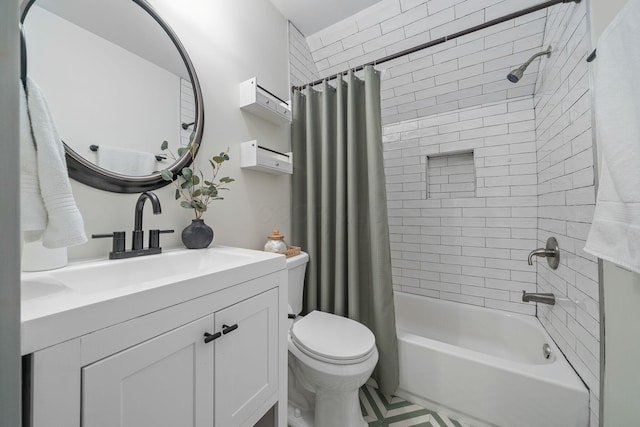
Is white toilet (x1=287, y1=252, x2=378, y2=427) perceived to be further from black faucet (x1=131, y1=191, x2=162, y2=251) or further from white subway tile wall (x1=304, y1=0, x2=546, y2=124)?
white subway tile wall (x1=304, y1=0, x2=546, y2=124)

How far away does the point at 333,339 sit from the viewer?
1179 mm

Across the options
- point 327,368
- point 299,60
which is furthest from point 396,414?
point 299,60

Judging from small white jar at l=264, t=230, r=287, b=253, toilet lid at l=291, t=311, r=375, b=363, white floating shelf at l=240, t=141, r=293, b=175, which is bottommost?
toilet lid at l=291, t=311, r=375, b=363

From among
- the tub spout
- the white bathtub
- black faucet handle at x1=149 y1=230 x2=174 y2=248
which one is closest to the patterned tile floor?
the white bathtub

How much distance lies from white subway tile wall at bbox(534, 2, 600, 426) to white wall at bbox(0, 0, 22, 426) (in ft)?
5.21

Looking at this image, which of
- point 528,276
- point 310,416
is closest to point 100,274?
point 310,416

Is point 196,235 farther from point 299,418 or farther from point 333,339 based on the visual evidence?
point 299,418

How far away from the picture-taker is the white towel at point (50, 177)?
0.49 m

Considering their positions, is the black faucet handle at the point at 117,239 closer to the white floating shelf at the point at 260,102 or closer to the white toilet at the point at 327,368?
the white toilet at the point at 327,368

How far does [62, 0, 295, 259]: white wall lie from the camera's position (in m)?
0.89

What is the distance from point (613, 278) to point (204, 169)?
1.71m

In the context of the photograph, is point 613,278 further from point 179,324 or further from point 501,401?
point 179,324

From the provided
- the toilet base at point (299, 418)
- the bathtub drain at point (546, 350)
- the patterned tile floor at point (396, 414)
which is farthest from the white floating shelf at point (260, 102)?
the bathtub drain at point (546, 350)

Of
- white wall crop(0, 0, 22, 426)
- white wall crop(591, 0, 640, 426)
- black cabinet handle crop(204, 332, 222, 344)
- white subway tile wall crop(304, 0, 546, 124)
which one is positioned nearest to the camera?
white wall crop(0, 0, 22, 426)
